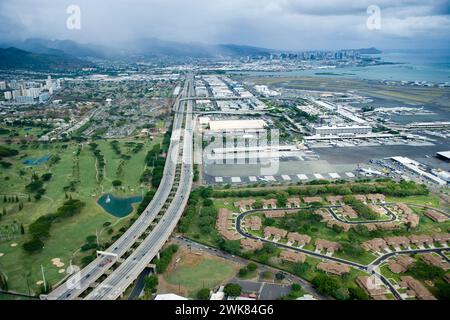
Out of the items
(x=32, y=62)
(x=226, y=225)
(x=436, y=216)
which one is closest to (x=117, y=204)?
(x=226, y=225)

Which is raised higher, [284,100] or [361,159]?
[284,100]

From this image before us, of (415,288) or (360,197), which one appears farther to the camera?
(360,197)

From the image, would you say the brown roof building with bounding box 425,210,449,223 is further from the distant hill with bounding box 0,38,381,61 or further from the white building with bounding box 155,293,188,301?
the distant hill with bounding box 0,38,381,61

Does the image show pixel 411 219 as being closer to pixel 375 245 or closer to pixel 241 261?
pixel 375 245

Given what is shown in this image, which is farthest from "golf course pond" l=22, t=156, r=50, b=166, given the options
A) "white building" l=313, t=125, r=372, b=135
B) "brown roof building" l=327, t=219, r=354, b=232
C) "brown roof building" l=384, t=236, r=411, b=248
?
"brown roof building" l=384, t=236, r=411, b=248

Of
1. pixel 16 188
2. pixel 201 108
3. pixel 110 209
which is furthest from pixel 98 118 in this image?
pixel 110 209
